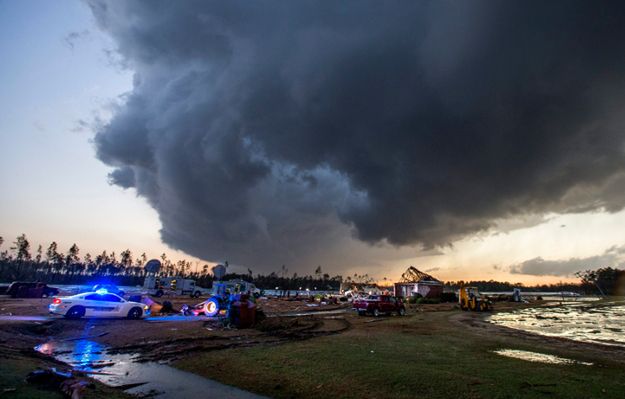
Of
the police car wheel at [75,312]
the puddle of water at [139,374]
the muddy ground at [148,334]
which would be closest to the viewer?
the puddle of water at [139,374]

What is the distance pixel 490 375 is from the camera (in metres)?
10.3

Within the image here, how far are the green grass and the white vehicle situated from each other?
1395cm

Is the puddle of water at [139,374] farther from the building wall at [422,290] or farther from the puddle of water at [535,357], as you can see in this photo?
the building wall at [422,290]

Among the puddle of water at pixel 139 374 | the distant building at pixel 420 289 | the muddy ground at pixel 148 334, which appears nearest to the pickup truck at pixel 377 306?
the muddy ground at pixel 148 334

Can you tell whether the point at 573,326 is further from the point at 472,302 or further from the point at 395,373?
the point at 395,373

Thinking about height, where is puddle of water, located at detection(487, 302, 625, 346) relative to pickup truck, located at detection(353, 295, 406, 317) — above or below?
below

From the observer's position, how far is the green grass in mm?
8719

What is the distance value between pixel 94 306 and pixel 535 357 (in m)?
25.0

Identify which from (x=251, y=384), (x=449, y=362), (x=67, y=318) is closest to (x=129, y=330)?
(x=67, y=318)

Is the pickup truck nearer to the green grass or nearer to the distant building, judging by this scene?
the green grass

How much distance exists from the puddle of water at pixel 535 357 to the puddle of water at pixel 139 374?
11.3 m

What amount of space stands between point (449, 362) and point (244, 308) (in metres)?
13.5

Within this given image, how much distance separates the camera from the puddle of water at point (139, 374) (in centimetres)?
861

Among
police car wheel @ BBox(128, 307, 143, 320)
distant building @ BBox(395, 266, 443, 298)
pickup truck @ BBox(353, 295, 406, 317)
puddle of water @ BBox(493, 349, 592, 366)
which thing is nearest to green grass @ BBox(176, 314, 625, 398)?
puddle of water @ BBox(493, 349, 592, 366)
